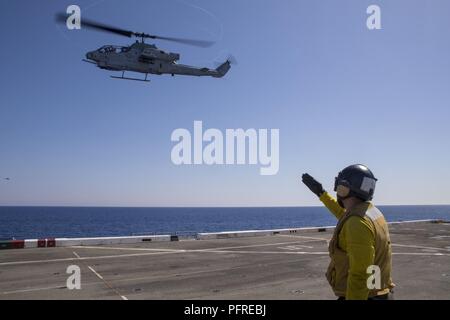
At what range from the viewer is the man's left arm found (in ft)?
12.6

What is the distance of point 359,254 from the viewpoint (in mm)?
3916

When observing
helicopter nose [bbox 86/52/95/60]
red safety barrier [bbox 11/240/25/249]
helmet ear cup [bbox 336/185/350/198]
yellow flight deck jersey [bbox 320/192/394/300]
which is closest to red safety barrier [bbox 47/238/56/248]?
red safety barrier [bbox 11/240/25/249]

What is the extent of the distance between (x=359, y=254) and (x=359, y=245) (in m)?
0.10

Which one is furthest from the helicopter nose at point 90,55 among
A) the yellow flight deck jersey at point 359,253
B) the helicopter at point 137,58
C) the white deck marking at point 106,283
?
the yellow flight deck jersey at point 359,253

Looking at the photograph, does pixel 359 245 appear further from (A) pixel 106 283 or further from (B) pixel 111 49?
(B) pixel 111 49

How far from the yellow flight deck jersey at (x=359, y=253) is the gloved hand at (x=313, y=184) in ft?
3.81

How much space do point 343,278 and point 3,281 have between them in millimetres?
13256

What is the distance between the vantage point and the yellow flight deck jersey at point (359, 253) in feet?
12.7

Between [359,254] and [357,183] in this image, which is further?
[357,183]

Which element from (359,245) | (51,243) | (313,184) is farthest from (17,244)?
(359,245)

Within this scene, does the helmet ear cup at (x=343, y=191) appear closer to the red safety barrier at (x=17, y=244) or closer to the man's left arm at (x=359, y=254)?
the man's left arm at (x=359, y=254)
